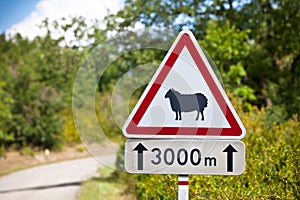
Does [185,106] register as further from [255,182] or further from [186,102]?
[255,182]

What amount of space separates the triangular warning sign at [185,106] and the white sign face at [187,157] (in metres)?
0.05

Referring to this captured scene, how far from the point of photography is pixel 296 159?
5.25m

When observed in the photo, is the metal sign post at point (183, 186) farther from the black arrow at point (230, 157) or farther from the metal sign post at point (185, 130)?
the black arrow at point (230, 157)

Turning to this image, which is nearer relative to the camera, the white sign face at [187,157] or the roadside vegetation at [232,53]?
the white sign face at [187,157]

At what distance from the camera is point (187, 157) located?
3.41 m

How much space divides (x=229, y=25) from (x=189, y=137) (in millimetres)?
10192

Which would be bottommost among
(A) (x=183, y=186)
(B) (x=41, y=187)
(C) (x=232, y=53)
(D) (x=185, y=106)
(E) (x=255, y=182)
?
(A) (x=183, y=186)

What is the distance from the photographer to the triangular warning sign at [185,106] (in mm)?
3432

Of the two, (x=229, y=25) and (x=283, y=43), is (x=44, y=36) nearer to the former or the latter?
(x=229, y=25)

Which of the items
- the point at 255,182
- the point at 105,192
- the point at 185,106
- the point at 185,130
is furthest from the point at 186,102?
the point at 105,192

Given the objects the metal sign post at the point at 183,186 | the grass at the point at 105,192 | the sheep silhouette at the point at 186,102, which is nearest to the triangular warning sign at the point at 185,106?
the sheep silhouette at the point at 186,102

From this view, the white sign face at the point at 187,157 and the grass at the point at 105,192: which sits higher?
the grass at the point at 105,192

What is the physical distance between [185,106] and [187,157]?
33cm

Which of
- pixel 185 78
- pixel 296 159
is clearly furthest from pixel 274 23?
pixel 185 78
